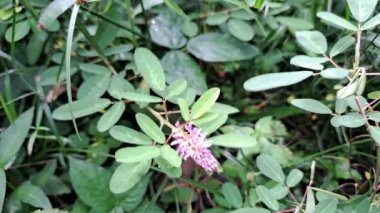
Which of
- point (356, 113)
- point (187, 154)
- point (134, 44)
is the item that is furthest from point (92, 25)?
point (356, 113)

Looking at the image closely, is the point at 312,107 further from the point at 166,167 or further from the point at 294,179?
the point at 166,167

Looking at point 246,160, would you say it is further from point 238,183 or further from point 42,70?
point 42,70

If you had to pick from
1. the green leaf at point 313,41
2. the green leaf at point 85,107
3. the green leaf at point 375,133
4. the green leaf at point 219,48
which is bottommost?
the green leaf at point 219,48

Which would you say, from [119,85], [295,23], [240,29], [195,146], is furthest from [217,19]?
[195,146]

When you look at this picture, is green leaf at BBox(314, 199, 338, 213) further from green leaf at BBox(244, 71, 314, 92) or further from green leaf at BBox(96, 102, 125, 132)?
green leaf at BBox(96, 102, 125, 132)

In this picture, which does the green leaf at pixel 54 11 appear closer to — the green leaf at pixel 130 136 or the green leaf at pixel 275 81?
the green leaf at pixel 130 136

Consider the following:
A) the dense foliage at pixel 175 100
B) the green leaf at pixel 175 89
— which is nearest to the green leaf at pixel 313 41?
the dense foliage at pixel 175 100

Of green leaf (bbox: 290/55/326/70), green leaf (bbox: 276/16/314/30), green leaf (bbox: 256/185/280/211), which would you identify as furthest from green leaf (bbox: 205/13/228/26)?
green leaf (bbox: 256/185/280/211)
